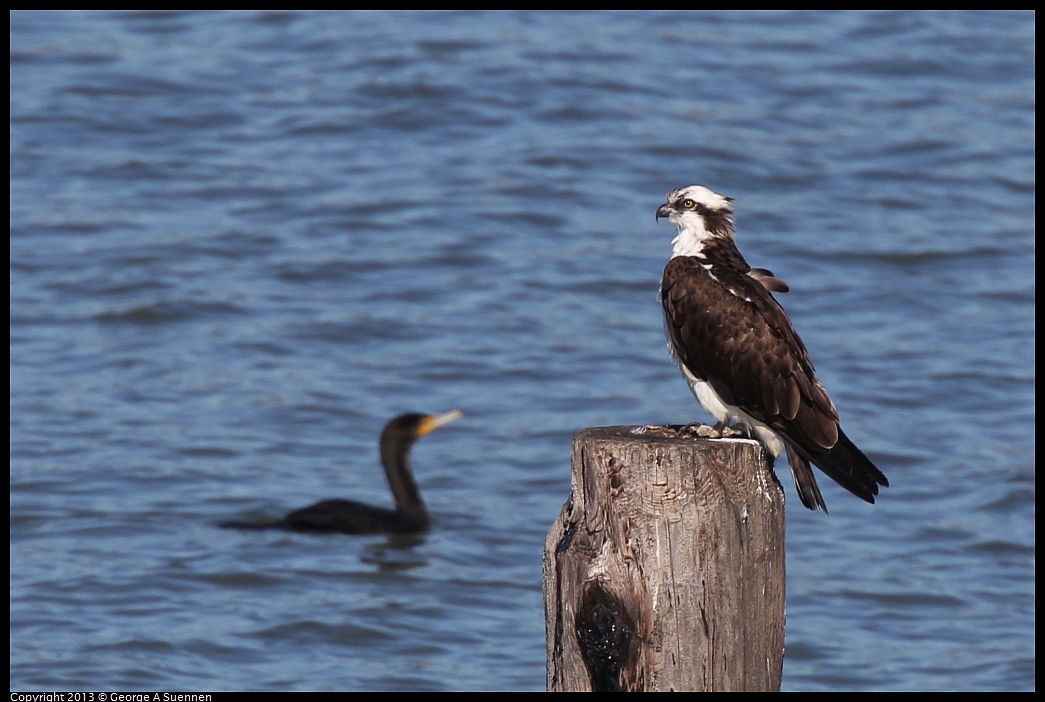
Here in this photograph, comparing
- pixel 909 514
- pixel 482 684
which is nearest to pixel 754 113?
pixel 909 514

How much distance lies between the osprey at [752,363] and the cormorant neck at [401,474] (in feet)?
17.7

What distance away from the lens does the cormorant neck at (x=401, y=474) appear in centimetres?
1156

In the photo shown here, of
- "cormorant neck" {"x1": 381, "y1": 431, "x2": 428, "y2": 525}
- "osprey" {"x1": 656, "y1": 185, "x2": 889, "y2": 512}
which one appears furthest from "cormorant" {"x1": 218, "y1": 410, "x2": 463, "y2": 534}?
"osprey" {"x1": 656, "y1": 185, "x2": 889, "y2": 512}

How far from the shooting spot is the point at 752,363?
235 inches

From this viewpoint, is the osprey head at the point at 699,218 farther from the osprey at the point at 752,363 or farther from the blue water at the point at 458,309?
the blue water at the point at 458,309

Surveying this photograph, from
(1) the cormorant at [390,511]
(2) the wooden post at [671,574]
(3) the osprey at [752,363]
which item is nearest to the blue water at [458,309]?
(1) the cormorant at [390,511]

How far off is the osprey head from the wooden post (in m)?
2.14

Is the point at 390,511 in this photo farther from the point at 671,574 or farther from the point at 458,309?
the point at 671,574

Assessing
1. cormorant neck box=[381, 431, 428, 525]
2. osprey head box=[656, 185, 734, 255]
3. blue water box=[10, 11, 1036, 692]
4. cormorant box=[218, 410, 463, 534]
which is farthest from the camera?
cormorant neck box=[381, 431, 428, 525]

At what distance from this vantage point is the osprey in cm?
563

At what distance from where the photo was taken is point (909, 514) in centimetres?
1135

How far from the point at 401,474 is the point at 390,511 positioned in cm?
35

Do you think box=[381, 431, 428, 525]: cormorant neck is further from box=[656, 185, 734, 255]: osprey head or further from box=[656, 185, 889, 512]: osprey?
box=[656, 185, 889, 512]: osprey

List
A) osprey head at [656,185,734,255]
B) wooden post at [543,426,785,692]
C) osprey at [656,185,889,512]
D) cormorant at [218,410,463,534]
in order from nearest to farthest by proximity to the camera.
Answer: wooden post at [543,426,785,692]
osprey at [656,185,889,512]
osprey head at [656,185,734,255]
cormorant at [218,410,463,534]
